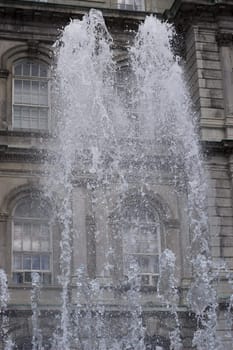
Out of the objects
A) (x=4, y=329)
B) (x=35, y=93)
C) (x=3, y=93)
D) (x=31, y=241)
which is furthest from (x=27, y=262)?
(x=35, y=93)

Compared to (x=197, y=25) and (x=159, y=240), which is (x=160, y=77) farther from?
(x=159, y=240)

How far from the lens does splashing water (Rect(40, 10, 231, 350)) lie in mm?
17938

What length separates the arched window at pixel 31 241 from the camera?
18766 mm

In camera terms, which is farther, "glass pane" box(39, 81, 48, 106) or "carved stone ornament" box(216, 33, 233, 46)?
"carved stone ornament" box(216, 33, 233, 46)

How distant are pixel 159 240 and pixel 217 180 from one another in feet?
7.49

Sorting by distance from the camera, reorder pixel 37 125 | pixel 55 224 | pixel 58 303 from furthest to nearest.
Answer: pixel 37 125, pixel 55 224, pixel 58 303

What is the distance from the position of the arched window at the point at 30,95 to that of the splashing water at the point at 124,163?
45 cm

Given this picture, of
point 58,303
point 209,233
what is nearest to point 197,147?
point 209,233

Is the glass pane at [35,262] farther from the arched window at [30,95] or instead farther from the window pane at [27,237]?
the arched window at [30,95]

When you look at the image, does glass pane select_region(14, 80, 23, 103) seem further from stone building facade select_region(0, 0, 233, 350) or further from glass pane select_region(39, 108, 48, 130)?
glass pane select_region(39, 108, 48, 130)

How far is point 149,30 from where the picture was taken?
21156 millimetres

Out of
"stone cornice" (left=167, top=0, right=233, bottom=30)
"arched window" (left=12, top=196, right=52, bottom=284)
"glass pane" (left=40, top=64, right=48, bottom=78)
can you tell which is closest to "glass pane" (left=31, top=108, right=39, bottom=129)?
"glass pane" (left=40, top=64, right=48, bottom=78)

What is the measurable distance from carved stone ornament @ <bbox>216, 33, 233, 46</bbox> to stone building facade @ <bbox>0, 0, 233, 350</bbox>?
30 millimetres

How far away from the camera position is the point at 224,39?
70.6ft
